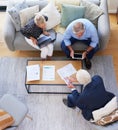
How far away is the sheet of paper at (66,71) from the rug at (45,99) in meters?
0.35

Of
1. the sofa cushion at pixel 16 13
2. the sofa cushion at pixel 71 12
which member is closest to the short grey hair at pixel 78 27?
the sofa cushion at pixel 71 12

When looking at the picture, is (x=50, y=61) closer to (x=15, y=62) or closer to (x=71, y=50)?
(x=71, y=50)

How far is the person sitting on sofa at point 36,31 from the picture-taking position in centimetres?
373

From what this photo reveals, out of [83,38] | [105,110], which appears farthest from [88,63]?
[105,110]

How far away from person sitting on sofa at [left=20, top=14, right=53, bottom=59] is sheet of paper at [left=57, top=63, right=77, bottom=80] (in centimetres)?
40

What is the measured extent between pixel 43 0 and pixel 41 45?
2.93ft

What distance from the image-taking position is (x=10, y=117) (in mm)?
3018

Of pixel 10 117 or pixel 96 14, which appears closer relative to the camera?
pixel 10 117

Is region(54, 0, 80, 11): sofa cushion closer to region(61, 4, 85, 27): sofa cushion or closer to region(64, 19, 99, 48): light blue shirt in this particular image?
region(61, 4, 85, 27): sofa cushion

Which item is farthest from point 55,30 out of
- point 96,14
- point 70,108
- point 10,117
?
point 10,117

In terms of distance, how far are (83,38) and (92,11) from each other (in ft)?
1.62

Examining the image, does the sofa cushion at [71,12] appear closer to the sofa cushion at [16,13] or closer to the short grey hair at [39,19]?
the short grey hair at [39,19]

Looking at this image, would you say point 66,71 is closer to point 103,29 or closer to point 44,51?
point 44,51

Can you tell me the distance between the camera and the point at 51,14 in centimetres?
398
